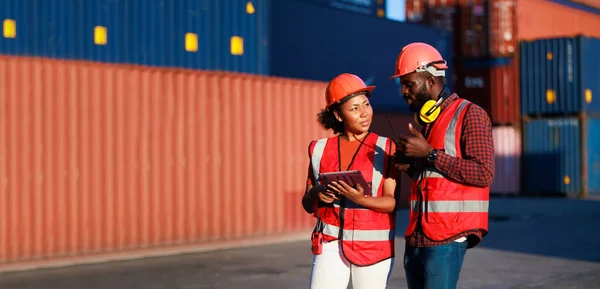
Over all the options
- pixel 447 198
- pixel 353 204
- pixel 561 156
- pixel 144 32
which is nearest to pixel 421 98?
pixel 447 198

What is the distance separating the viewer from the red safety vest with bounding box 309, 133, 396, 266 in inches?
167

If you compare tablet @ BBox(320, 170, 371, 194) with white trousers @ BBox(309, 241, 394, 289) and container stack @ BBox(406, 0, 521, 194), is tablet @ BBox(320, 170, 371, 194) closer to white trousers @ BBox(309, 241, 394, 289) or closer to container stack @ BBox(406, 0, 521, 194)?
white trousers @ BBox(309, 241, 394, 289)

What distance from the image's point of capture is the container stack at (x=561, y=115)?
26234mm

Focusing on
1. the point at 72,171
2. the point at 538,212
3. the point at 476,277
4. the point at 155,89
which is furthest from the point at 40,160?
the point at 538,212

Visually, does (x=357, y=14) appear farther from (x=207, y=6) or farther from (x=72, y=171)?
(x=72, y=171)

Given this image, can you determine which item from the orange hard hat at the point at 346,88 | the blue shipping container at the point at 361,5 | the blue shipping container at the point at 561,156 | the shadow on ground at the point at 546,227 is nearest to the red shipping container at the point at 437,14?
the blue shipping container at the point at 561,156

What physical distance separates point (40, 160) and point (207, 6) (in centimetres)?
588

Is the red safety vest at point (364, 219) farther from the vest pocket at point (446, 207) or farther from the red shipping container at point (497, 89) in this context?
the red shipping container at point (497, 89)

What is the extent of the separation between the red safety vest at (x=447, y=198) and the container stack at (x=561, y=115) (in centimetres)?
2316

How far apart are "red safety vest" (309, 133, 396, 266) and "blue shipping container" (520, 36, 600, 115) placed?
75.7ft

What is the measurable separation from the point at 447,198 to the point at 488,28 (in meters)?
26.0

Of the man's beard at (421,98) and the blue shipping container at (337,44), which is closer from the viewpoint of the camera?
the man's beard at (421,98)

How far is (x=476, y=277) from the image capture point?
9.69m

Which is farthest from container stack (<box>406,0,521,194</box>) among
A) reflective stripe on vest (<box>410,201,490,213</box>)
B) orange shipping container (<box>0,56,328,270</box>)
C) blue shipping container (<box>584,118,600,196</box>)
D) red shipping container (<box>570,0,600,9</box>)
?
reflective stripe on vest (<box>410,201,490,213</box>)
